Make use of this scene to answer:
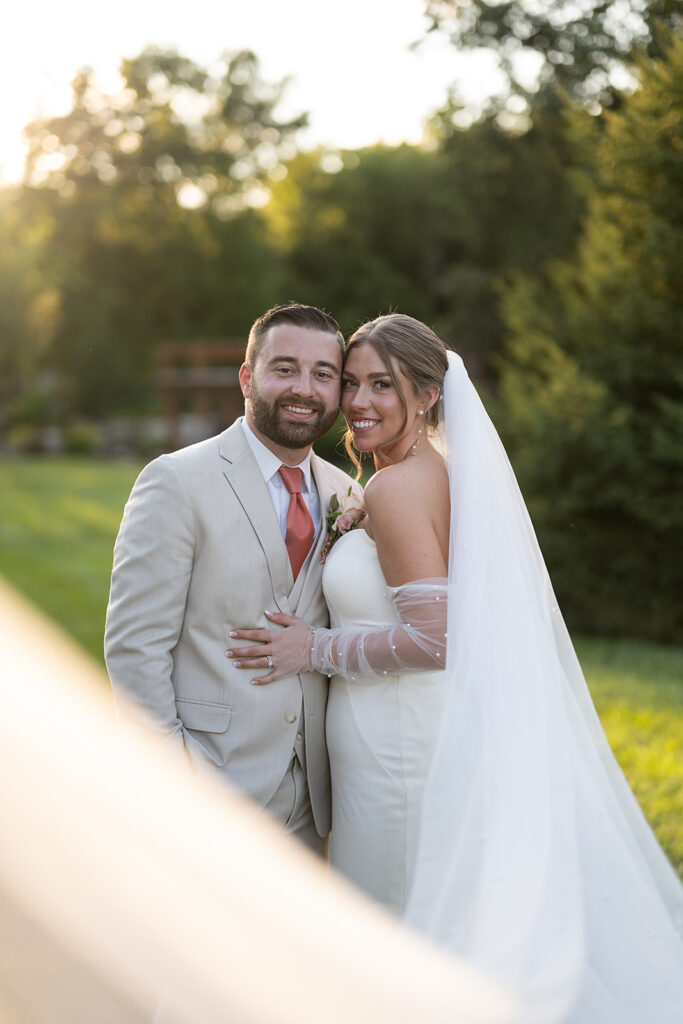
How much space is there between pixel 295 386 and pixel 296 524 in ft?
1.68

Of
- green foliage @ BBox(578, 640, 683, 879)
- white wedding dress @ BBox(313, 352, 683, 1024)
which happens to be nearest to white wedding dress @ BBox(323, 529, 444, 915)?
white wedding dress @ BBox(313, 352, 683, 1024)

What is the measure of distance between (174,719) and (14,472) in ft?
99.3

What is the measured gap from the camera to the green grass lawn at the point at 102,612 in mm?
6629

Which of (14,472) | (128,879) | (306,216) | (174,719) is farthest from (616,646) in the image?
(306,216)

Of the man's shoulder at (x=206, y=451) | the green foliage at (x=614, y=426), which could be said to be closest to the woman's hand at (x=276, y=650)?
the man's shoulder at (x=206, y=451)

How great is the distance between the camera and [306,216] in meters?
Answer: 41.6

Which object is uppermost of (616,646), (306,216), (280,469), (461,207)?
(306,216)

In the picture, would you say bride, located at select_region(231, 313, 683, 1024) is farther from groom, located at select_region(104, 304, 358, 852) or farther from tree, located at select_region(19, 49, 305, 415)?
tree, located at select_region(19, 49, 305, 415)

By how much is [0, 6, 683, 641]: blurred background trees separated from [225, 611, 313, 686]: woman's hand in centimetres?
697

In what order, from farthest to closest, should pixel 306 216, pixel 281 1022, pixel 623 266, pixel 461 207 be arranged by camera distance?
1. pixel 306 216
2. pixel 461 207
3. pixel 623 266
4. pixel 281 1022

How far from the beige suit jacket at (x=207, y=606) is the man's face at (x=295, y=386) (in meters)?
0.16

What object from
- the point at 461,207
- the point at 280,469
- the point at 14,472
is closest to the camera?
the point at 280,469

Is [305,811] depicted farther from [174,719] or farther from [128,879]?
[128,879]

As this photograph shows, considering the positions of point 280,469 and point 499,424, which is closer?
point 280,469
